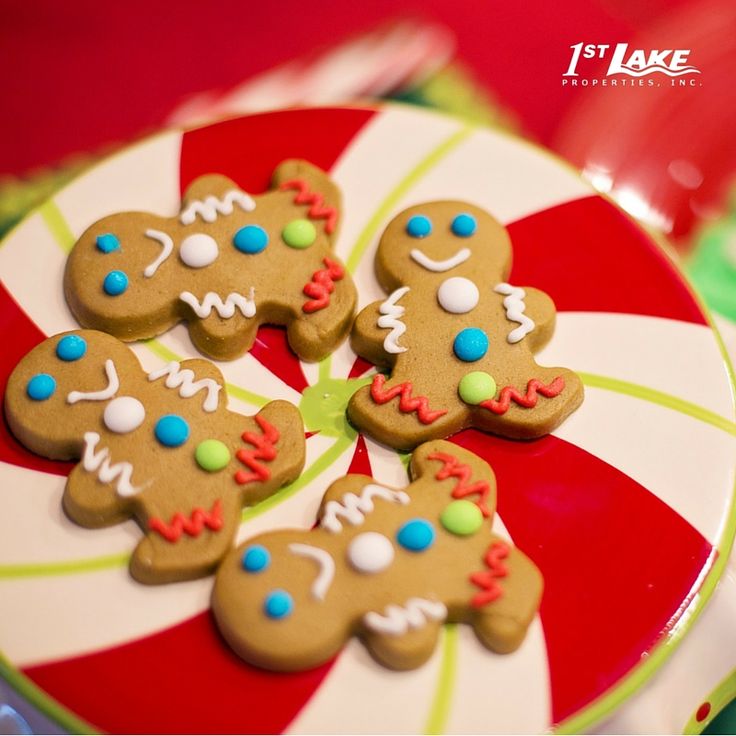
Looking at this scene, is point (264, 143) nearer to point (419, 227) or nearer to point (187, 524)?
point (419, 227)

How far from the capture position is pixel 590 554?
5.04 feet

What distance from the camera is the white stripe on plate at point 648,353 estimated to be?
1.70 m

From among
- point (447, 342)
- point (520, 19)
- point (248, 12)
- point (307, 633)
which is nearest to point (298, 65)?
point (248, 12)

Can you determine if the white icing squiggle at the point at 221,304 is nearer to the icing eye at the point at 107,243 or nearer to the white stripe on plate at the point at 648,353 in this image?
the icing eye at the point at 107,243

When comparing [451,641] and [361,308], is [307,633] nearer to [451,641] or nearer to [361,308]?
[451,641]

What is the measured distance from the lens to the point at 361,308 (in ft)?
5.87

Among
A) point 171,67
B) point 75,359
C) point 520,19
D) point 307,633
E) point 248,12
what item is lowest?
point 307,633

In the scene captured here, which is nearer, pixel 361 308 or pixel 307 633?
pixel 307 633

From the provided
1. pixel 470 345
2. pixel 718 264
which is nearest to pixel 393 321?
pixel 470 345

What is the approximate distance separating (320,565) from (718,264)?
4.67 ft

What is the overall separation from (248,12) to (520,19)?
2.66 ft

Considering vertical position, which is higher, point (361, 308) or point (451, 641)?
point (361, 308)

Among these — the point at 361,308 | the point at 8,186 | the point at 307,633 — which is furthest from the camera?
the point at 8,186

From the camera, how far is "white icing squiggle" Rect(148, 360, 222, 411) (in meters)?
1.58
